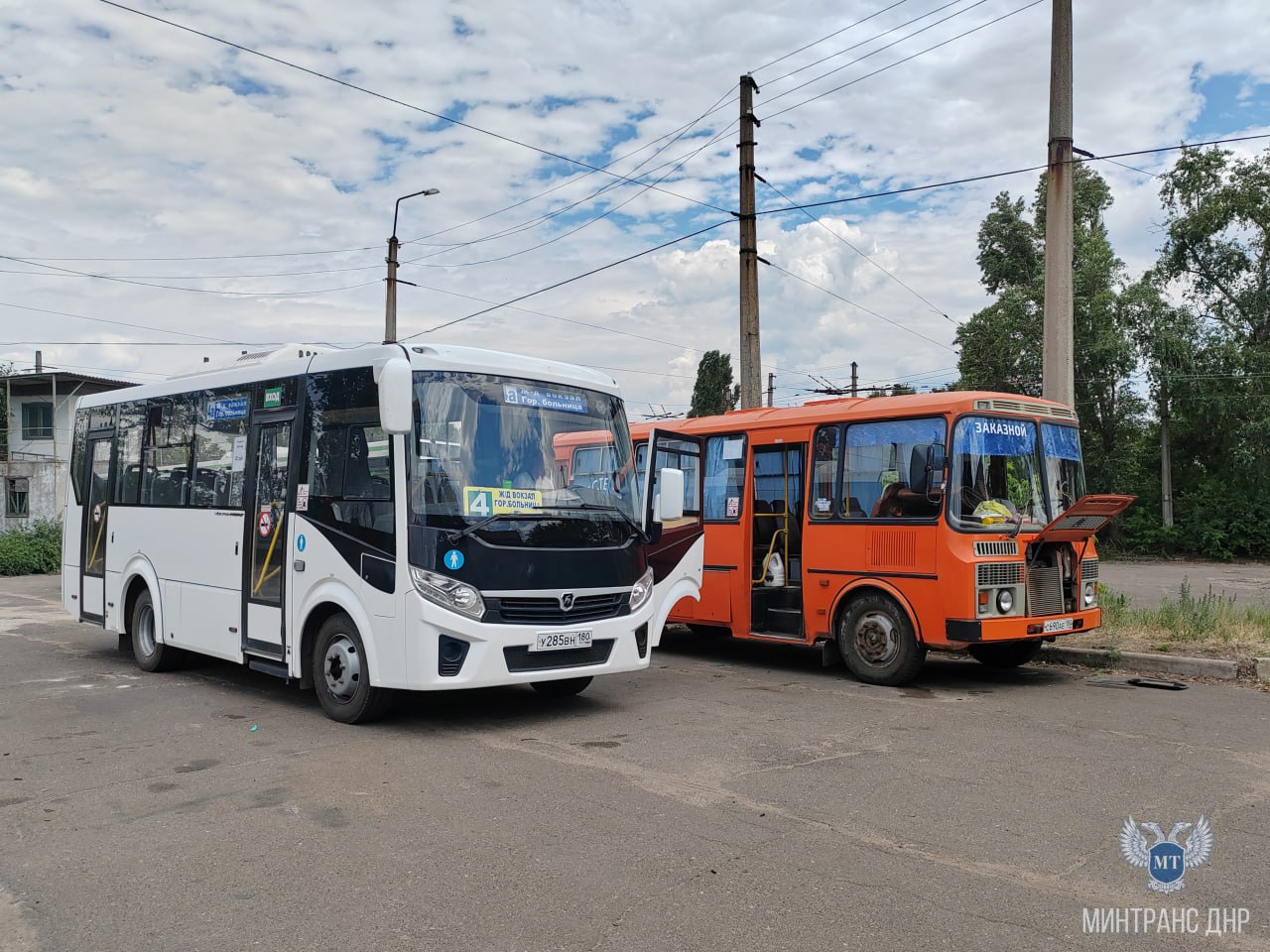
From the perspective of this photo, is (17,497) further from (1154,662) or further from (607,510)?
(1154,662)

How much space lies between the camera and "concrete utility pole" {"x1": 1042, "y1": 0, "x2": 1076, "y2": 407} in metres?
12.7

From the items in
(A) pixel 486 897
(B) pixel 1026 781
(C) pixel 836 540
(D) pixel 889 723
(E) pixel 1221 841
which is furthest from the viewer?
(C) pixel 836 540

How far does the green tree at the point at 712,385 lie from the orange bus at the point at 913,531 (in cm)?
4277

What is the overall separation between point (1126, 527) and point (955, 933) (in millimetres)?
36499

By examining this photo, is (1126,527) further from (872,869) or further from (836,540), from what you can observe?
(872,869)

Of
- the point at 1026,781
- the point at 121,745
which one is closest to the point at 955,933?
the point at 1026,781

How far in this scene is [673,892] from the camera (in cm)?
457

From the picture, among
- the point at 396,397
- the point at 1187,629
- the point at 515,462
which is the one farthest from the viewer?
the point at 1187,629

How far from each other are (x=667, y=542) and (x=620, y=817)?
4911 mm

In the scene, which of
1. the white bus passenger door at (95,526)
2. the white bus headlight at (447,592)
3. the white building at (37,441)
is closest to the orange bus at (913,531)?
the white bus headlight at (447,592)

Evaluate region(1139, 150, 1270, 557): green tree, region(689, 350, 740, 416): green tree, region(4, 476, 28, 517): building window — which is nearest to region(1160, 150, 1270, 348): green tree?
Result: region(1139, 150, 1270, 557): green tree

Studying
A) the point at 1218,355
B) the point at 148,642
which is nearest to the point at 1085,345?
the point at 1218,355

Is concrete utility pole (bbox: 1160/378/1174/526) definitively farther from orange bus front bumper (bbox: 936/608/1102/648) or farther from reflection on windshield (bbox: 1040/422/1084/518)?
orange bus front bumper (bbox: 936/608/1102/648)

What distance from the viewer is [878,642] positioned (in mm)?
10258
